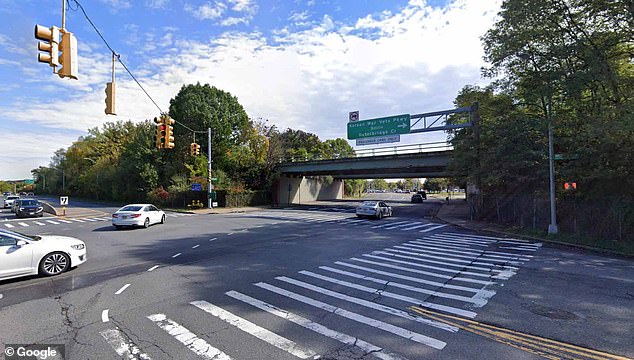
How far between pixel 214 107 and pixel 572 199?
41.1 meters

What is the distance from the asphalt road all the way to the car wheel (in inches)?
8.6

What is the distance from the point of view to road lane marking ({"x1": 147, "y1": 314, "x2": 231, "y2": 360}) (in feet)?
13.5

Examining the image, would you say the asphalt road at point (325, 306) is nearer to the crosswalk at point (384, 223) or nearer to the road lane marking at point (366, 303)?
the road lane marking at point (366, 303)

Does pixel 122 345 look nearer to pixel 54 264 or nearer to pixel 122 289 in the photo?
pixel 122 289

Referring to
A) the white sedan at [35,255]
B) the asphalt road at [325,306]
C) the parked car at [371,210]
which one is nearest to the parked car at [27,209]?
the asphalt road at [325,306]

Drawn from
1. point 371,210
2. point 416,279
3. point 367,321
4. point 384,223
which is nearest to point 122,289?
point 367,321

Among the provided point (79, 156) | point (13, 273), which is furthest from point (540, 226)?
point (79, 156)

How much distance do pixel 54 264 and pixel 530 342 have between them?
33.7ft

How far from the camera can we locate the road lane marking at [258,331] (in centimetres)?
420

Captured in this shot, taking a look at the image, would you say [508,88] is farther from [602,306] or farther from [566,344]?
[566,344]

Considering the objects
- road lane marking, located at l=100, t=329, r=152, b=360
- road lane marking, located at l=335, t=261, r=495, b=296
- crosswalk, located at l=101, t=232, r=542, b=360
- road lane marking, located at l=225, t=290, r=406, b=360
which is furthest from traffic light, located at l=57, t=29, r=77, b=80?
road lane marking, located at l=335, t=261, r=495, b=296

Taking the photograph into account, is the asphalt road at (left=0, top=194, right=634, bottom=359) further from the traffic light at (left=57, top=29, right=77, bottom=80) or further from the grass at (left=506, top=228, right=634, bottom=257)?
the traffic light at (left=57, top=29, right=77, bottom=80)

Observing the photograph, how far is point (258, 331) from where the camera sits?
4.79 meters

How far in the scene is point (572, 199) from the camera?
1756cm
